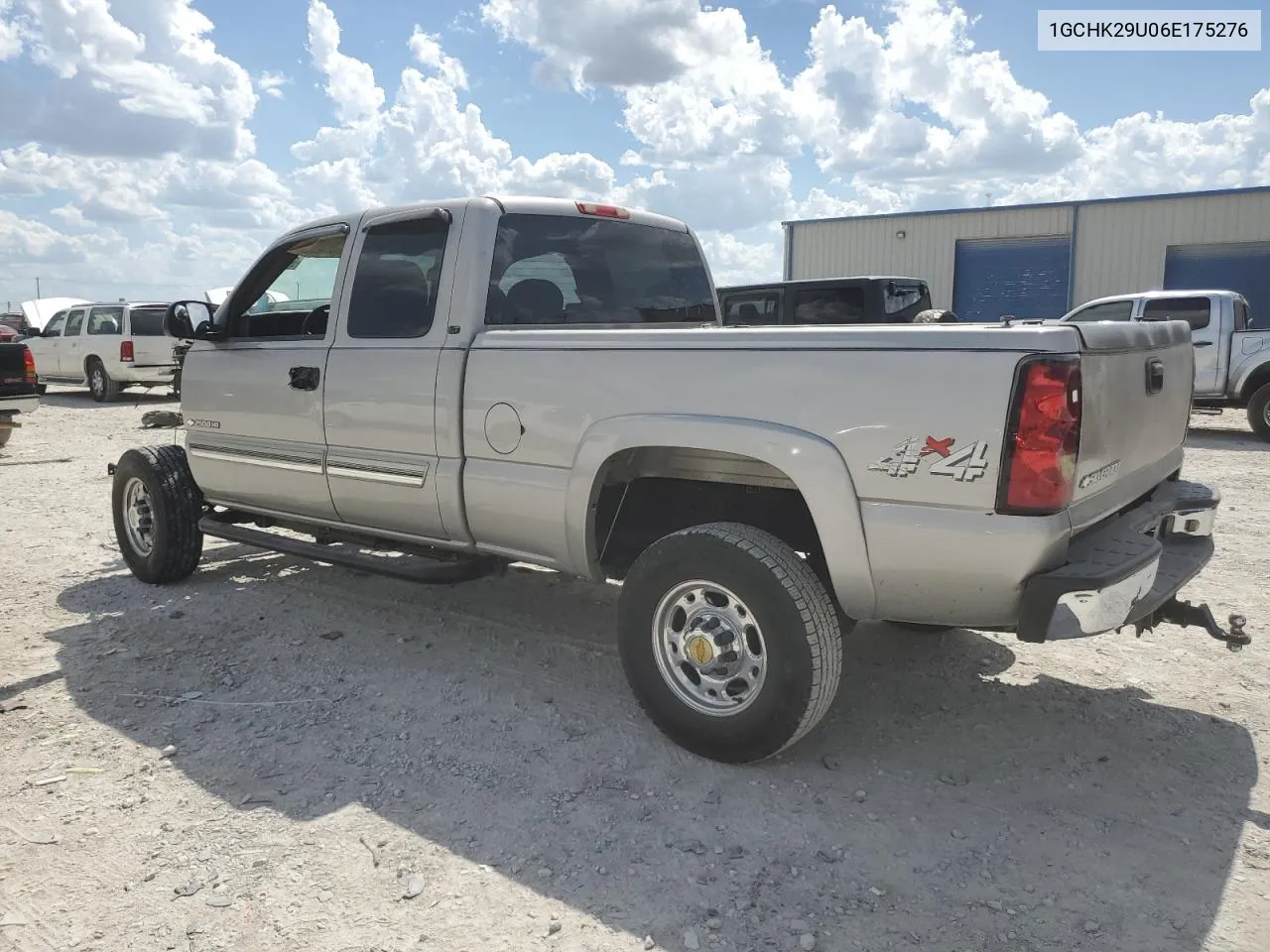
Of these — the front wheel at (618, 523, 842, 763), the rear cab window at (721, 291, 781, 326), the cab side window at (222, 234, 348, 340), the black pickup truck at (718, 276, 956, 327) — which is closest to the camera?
the front wheel at (618, 523, 842, 763)

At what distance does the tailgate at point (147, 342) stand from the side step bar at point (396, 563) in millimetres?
14622

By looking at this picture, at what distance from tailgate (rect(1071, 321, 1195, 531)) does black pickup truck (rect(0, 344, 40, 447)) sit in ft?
37.6

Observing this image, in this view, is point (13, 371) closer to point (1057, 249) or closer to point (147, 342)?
point (147, 342)

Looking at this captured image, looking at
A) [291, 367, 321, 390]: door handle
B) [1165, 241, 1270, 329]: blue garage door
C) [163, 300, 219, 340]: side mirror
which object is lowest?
[291, 367, 321, 390]: door handle

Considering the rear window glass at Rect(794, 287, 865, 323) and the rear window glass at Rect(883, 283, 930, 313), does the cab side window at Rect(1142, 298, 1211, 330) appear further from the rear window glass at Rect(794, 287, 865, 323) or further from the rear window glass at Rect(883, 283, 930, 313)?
the rear window glass at Rect(794, 287, 865, 323)

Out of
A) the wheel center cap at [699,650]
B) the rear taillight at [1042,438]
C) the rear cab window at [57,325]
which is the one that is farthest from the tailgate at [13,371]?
the rear taillight at [1042,438]

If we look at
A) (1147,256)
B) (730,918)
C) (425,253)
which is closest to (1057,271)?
(1147,256)

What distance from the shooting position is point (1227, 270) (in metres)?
20.3

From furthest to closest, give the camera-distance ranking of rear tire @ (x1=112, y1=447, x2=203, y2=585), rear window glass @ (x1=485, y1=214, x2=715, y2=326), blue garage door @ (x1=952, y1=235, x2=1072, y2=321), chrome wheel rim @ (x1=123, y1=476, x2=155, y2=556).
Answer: blue garage door @ (x1=952, y1=235, x2=1072, y2=321) < chrome wheel rim @ (x1=123, y1=476, x2=155, y2=556) < rear tire @ (x1=112, y1=447, x2=203, y2=585) < rear window glass @ (x1=485, y1=214, x2=715, y2=326)

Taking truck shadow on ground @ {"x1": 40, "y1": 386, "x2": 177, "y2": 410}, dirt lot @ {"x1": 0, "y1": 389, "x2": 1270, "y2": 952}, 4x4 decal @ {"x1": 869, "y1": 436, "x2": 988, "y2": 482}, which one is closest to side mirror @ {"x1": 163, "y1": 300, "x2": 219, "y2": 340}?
dirt lot @ {"x1": 0, "y1": 389, "x2": 1270, "y2": 952}

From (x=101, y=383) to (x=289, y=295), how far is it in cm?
1569

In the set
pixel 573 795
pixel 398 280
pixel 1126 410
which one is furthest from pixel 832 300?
pixel 573 795

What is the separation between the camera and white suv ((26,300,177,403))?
58.6 feet

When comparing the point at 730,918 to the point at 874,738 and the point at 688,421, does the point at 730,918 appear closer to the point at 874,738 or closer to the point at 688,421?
the point at 874,738
